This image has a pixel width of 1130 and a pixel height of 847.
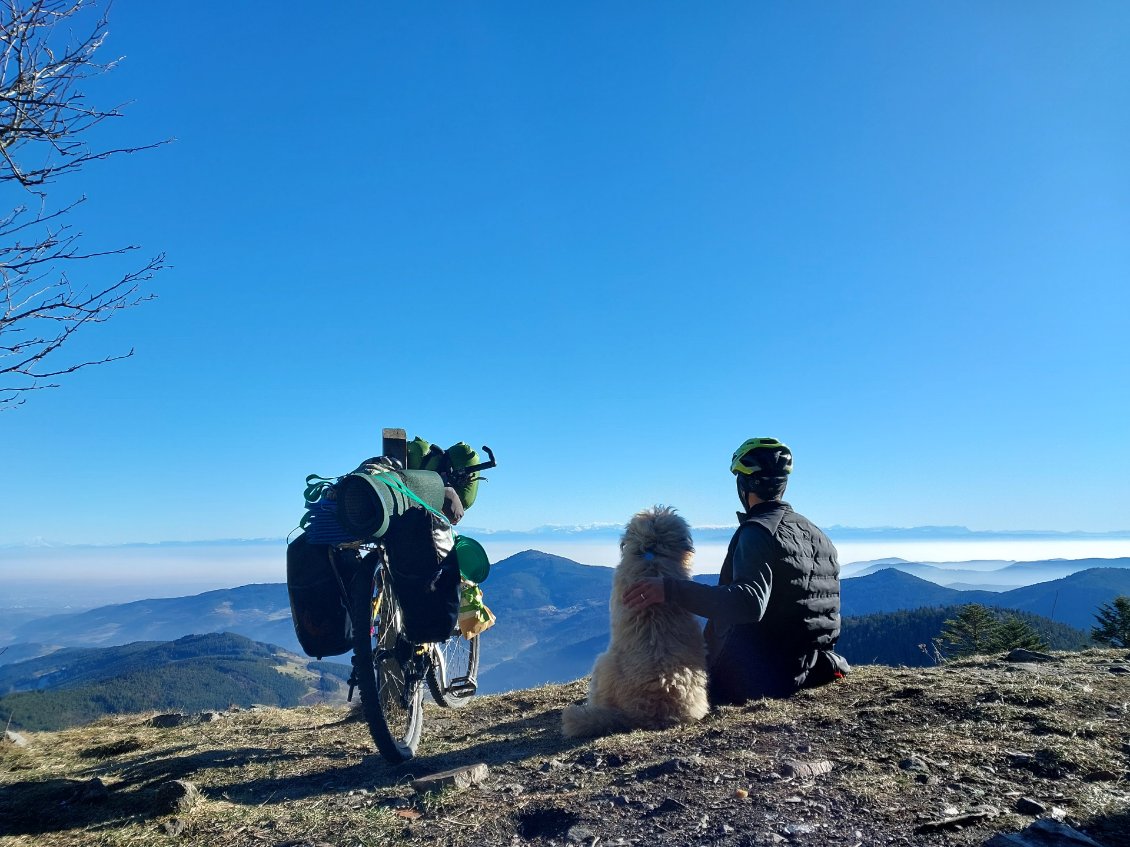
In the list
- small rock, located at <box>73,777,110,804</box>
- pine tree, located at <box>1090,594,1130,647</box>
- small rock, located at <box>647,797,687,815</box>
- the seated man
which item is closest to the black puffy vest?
the seated man

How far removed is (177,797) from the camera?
3.90m

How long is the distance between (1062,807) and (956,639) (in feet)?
141

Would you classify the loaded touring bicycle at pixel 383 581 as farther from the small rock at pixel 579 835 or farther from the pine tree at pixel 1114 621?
the pine tree at pixel 1114 621

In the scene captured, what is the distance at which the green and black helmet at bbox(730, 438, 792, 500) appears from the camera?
18.2 ft

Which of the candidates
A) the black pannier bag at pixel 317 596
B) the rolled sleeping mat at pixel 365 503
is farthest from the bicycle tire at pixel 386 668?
the rolled sleeping mat at pixel 365 503

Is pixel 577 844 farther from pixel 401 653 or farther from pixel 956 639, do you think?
pixel 956 639

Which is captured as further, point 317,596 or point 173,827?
point 317,596

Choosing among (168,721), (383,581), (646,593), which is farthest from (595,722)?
(168,721)

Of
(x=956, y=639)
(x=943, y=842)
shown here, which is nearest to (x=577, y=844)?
(x=943, y=842)

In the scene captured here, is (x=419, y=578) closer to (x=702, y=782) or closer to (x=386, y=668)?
(x=386, y=668)

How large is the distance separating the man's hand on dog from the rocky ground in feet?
3.06

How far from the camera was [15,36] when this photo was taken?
459 cm

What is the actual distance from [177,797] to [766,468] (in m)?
4.91

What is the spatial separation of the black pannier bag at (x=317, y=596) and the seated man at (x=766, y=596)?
8.04 ft
